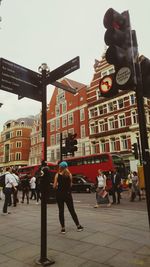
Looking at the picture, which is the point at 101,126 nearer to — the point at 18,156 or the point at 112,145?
the point at 112,145

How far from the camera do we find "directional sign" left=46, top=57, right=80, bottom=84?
12.5 feet

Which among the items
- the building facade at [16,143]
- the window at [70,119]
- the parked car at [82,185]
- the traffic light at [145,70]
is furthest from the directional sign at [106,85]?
the building facade at [16,143]

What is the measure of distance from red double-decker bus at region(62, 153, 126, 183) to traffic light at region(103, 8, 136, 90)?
64.5 feet

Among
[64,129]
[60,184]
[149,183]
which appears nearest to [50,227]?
[60,184]

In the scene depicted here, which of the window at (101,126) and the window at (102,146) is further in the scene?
the window at (101,126)

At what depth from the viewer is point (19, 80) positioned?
3668mm

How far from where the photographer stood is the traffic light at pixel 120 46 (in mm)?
2885

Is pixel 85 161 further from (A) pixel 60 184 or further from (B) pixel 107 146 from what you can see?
(A) pixel 60 184

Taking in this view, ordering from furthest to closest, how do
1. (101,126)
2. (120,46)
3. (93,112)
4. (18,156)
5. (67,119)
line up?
(18,156)
(67,119)
(93,112)
(101,126)
(120,46)

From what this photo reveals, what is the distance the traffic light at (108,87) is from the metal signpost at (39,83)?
843 millimetres

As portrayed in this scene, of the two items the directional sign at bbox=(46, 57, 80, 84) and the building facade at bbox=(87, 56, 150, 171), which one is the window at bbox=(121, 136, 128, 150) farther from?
the directional sign at bbox=(46, 57, 80, 84)

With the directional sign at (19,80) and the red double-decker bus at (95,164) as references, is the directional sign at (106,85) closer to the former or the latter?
the directional sign at (19,80)

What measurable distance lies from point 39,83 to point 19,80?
39 cm

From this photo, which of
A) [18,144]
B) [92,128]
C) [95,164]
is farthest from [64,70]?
[18,144]
